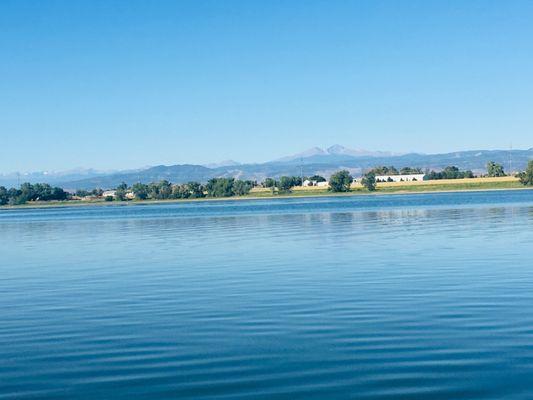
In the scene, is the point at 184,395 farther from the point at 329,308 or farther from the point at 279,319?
the point at 329,308

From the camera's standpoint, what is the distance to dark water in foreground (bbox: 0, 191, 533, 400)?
1252 centimetres

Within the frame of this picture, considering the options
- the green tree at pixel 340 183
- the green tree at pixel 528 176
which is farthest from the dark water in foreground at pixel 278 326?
the green tree at pixel 340 183

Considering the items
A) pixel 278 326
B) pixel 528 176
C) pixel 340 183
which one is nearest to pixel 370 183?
pixel 340 183

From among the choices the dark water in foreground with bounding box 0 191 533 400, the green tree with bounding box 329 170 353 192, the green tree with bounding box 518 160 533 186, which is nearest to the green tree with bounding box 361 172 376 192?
the green tree with bounding box 329 170 353 192

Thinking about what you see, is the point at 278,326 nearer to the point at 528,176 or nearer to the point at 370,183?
the point at 528,176

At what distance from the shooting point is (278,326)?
17.0 metres

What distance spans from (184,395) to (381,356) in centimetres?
368

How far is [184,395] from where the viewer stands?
12078 mm

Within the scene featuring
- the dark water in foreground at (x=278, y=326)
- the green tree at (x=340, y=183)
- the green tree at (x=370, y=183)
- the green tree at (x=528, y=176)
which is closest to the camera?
the dark water in foreground at (x=278, y=326)

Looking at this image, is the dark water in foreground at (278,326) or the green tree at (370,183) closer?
the dark water in foreground at (278,326)

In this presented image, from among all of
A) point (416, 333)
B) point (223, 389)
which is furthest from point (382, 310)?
point (223, 389)

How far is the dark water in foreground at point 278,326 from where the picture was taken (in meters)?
12.5

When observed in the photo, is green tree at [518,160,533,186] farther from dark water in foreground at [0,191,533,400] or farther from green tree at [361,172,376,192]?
dark water in foreground at [0,191,533,400]

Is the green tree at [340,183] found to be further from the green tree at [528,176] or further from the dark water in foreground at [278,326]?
the dark water in foreground at [278,326]
